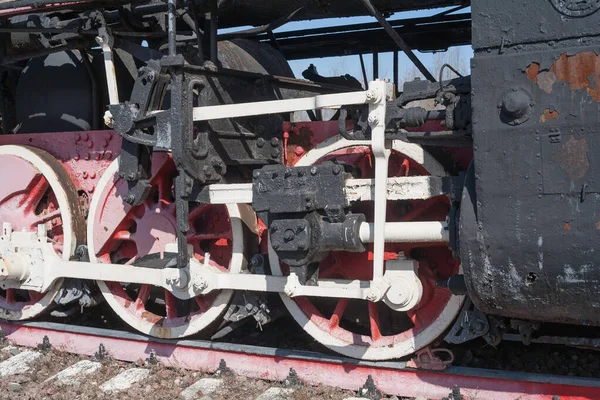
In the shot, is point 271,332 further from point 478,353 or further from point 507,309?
point 507,309

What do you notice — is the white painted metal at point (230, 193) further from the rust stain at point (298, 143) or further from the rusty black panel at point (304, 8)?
the rusty black panel at point (304, 8)

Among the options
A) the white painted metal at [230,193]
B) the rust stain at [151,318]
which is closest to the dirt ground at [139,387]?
the rust stain at [151,318]

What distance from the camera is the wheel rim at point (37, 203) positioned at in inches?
169

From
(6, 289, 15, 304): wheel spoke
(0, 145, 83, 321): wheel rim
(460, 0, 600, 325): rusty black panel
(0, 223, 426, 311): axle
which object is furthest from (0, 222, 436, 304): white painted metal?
(460, 0, 600, 325): rusty black panel

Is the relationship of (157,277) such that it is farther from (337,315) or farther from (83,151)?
(83,151)

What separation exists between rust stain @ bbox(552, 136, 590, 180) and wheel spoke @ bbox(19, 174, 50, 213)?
10.3 ft

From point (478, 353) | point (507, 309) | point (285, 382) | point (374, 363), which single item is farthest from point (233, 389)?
point (507, 309)

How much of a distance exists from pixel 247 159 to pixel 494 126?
62.6 inches

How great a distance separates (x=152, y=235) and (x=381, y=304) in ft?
4.52

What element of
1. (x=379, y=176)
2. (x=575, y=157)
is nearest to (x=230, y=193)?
(x=379, y=176)

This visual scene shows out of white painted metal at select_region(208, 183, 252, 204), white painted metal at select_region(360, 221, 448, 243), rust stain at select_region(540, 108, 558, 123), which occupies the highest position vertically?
rust stain at select_region(540, 108, 558, 123)

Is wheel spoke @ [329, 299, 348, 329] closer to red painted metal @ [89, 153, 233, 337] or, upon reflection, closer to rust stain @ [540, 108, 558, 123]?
red painted metal @ [89, 153, 233, 337]

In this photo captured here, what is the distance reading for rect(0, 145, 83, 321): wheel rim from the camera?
4.29 meters

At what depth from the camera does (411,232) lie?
3154 millimetres
